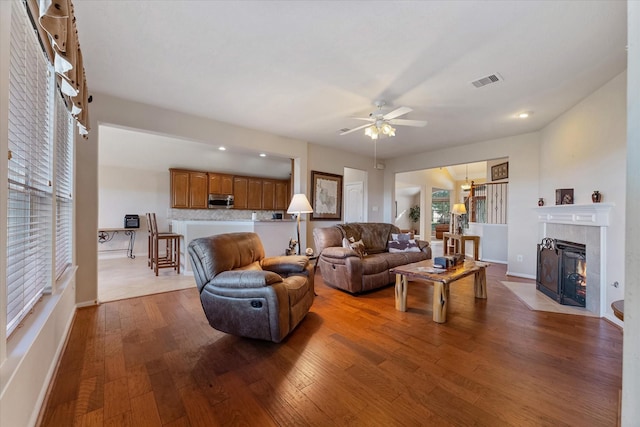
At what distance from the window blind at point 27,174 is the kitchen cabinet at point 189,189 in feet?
16.1

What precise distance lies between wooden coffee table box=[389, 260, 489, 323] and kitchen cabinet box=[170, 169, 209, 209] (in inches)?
223

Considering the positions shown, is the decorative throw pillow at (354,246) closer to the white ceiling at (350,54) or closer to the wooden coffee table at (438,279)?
the wooden coffee table at (438,279)

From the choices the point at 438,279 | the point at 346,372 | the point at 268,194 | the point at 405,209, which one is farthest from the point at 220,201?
the point at 405,209

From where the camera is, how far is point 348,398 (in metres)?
1.58

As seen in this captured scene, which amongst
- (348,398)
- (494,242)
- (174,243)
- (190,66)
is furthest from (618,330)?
(174,243)

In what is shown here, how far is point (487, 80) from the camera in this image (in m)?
2.76

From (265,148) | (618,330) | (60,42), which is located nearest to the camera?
(60,42)

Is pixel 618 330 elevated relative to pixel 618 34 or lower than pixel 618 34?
lower

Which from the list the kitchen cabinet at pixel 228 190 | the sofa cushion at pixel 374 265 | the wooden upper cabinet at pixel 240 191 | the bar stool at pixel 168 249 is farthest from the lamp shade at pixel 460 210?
the bar stool at pixel 168 249

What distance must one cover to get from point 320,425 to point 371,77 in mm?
2953

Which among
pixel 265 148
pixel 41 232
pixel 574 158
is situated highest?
pixel 265 148

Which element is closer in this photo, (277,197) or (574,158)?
(574,158)

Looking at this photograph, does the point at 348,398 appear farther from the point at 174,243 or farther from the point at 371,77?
the point at 174,243

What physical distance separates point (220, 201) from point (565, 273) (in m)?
7.11
